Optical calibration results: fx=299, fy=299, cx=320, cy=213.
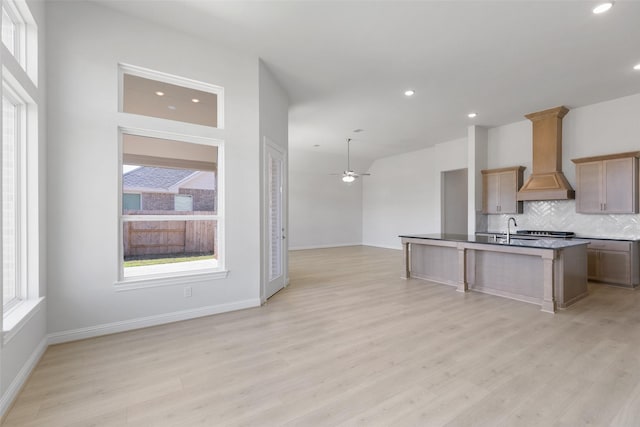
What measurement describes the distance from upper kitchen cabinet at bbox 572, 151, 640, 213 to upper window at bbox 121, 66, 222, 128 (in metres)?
6.25

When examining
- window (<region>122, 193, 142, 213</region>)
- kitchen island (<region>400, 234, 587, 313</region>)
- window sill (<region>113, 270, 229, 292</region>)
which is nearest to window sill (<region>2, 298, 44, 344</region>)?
window sill (<region>113, 270, 229, 292</region>)

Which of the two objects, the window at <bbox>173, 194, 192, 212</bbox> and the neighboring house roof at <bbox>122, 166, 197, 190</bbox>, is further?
the window at <bbox>173, 194, 192, 212</bbox>

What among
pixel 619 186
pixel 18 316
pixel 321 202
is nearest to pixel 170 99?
pixel 18 316

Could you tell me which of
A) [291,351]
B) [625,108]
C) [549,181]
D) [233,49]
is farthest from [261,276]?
[625,108]

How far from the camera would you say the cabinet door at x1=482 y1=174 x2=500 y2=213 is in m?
6.68

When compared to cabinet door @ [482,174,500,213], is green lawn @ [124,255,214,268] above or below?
below

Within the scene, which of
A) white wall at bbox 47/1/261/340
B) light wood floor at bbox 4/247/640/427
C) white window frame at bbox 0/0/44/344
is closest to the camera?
light wood floor at bbox 4/247/640/427

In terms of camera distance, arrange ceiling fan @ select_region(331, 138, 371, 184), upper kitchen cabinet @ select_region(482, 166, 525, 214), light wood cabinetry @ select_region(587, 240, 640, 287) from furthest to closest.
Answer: ceiling fan @ select_region(331, 138, 371, 184) → upper kitchen cabinet @ select_region(482, 166, 525, 214) → light wood cabinetry @ select_region(587, 240, 640, 287)

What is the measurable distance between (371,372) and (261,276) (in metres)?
2.10

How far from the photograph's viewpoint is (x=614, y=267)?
4961 millimetres

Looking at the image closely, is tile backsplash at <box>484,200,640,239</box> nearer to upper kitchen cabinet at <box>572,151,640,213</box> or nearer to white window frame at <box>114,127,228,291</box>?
upper kitchen cabinet at <box>572,151,640,213</box>

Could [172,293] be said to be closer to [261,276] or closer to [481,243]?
[261,276]

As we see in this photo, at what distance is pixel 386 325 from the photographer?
3.29 meters

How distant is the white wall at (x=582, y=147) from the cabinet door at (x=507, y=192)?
1.02ft
